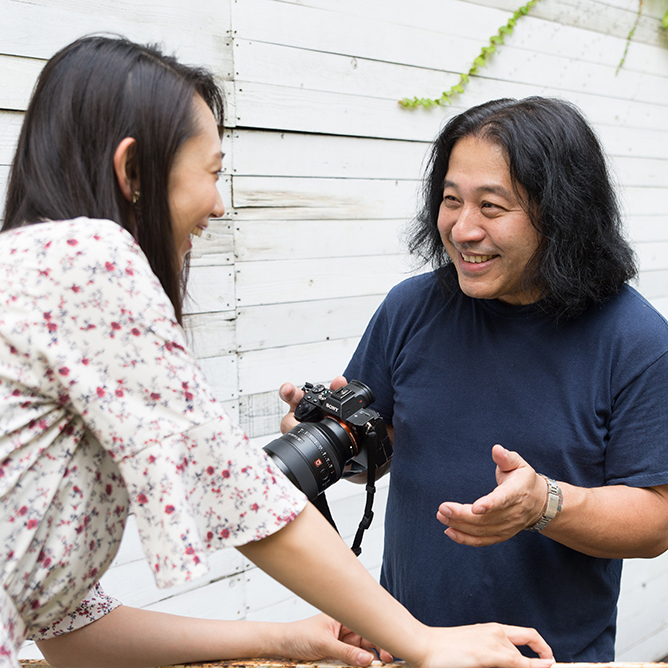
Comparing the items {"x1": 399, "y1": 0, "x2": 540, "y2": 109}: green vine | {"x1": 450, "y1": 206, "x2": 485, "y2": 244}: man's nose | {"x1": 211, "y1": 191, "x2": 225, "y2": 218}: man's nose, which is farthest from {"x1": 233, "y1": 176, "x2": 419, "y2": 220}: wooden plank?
{"x1": 211, "y1": 191, "x2": 225, "y2": 218}: man's nose

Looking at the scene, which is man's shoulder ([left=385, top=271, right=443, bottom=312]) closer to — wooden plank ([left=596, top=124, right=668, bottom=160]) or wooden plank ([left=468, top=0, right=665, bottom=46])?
wooden plank ([left=468, top=0, right=665, bottom=46])

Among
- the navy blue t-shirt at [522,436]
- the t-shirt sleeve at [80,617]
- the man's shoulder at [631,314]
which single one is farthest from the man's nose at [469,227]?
the t-shirt sleeve at [80,617]

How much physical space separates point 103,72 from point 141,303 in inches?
12.5

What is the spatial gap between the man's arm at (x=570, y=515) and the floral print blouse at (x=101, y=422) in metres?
0.40

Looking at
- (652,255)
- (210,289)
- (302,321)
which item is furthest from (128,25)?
(652,255)

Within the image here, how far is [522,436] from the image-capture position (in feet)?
3.94

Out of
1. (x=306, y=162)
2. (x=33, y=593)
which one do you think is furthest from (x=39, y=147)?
(x=306, y=162)

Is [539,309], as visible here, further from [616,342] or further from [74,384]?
[74,384]

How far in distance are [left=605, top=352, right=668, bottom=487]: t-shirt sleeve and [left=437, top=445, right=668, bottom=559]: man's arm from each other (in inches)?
1.4

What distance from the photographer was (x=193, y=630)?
3.12 feet

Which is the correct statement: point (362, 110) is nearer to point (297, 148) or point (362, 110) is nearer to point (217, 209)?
point (297, 148)

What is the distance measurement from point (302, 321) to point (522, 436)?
3.22 ft

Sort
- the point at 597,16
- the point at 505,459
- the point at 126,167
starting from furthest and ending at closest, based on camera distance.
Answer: the point at 597,16 < the point at 505,459 < the point at 126,167

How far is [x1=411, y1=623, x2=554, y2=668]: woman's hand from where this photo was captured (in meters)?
0.76
